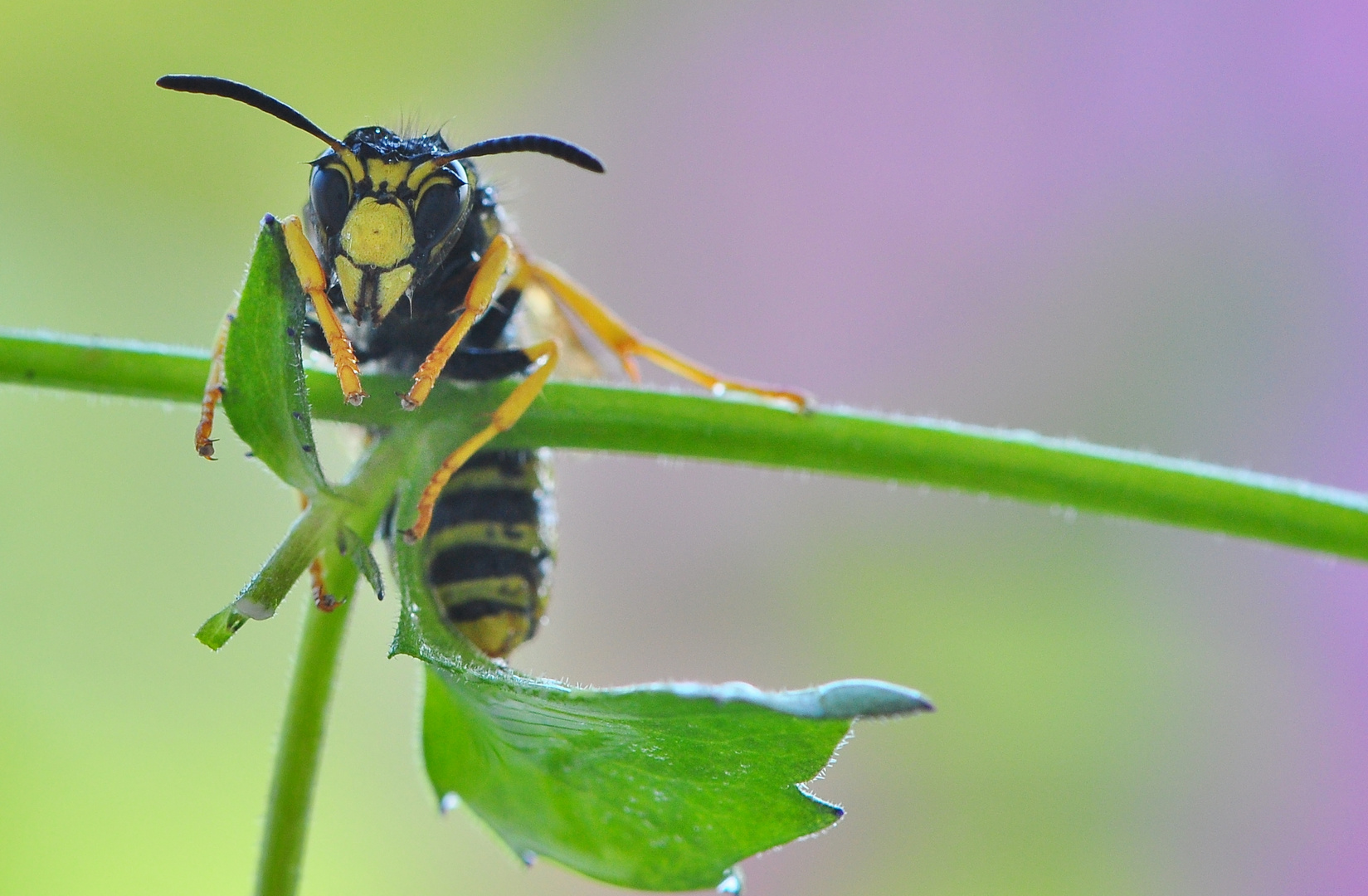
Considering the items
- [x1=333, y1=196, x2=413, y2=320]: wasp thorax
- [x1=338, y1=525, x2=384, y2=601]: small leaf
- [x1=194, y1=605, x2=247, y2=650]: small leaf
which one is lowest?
[x1=194, y1=605, x2=247, y2=650]: small leaf

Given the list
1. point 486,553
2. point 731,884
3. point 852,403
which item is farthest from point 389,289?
point 852,403

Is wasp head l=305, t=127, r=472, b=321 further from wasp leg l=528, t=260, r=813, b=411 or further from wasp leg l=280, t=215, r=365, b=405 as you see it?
wasp leg l=528, t=260, r=813, b=411

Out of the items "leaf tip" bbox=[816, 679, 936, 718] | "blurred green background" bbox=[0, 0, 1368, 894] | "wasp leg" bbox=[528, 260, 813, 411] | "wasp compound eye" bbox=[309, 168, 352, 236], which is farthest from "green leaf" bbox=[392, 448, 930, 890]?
"blurred green background" bbox=[0, 0, 1368, 894]

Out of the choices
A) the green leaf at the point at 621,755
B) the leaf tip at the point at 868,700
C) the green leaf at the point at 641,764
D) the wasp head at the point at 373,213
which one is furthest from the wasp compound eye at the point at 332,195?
the leaf tip at the point at 868,700

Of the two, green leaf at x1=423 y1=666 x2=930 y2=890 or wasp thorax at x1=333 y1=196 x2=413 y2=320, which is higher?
wasp thorax at x1=333 y1=196 x2=413 y2=320

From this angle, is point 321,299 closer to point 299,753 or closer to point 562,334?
point 299,753

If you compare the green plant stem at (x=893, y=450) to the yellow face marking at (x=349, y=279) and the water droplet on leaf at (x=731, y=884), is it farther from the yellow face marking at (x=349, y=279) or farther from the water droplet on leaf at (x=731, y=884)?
the water droplet on leaf at (x=731, y=884)
